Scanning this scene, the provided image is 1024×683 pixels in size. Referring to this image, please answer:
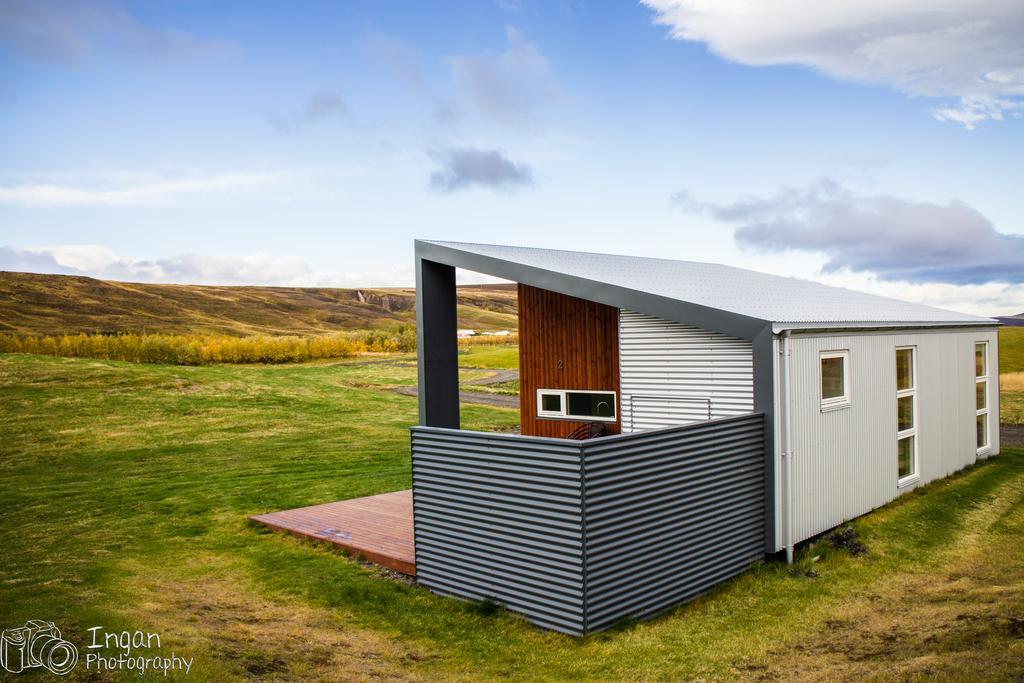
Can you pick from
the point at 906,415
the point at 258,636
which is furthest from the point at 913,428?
the point at 258,636

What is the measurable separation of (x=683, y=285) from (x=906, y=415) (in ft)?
13.5

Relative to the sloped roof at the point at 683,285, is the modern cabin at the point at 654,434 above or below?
below

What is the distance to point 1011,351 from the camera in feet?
125

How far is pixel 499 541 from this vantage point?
685 cm

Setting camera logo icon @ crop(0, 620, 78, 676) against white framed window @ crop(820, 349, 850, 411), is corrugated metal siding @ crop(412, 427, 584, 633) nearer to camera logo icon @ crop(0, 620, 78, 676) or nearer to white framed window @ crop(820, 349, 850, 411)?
camera logo icon @ crop(0, 620, 78, 676)

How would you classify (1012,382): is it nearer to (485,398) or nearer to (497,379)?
(485,398)

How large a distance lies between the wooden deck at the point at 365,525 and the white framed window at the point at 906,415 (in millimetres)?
7357

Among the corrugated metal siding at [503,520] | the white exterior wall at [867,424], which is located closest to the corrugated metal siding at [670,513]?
the corrugated metal siding at [503,520]

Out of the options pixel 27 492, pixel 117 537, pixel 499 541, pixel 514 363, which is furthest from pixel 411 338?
pixel 499 541

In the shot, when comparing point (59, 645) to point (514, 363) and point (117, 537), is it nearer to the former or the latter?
point (117, 537)

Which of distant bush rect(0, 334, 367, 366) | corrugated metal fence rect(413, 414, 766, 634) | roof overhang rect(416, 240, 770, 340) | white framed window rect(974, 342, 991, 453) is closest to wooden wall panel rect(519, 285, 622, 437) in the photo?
roof overhang rect(416, 240, 770, 340)

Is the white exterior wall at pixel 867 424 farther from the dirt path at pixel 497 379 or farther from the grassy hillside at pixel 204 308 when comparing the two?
the grassy hillside at pixel 204 308

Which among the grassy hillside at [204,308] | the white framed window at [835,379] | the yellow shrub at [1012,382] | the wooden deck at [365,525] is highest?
the grassy hillside at [204,308]

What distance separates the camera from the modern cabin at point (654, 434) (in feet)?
21.0
